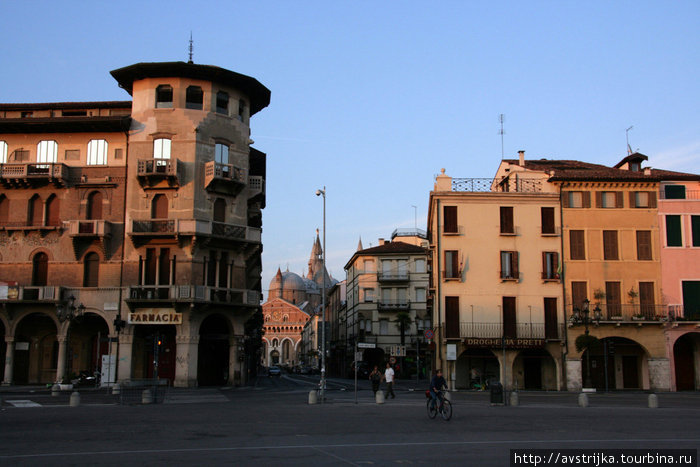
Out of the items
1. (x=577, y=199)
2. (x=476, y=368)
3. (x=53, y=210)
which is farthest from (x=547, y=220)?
(x=53, y=210)

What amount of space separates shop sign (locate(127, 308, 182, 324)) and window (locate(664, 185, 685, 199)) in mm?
33145

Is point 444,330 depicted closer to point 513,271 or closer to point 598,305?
point 513,271

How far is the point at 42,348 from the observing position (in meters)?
45.2

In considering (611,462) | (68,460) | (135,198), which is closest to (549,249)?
(135,198)

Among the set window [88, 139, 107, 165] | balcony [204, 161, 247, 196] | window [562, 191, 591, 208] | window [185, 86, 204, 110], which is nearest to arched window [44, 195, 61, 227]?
window [88, 139, 107, 165]

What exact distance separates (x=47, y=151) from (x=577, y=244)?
1409 inches

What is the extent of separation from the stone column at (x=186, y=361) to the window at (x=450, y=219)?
1786cm

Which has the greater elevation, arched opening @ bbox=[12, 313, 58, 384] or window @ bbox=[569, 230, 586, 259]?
window @ bbox=[569, 230, 586, 259]

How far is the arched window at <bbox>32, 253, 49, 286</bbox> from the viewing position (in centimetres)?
4450

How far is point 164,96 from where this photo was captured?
1790 inches

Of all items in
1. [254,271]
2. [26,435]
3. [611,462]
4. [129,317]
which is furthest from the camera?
[254,271]

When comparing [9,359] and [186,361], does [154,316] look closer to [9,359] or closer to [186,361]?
[186,361]

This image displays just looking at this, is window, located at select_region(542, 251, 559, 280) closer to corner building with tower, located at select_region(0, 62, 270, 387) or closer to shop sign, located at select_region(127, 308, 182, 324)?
corner building with tower, located at select_region(0, 62, 270, 387)

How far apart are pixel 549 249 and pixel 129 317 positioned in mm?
27443
